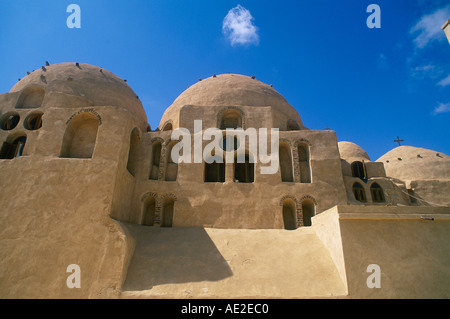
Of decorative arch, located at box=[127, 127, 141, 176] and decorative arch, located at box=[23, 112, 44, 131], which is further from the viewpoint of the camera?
decorative arch, located at box=[23, 112, 44, 131]

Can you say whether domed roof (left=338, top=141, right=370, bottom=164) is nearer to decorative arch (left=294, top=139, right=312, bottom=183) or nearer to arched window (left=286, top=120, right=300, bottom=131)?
arched window (left=286, top=120, right=300, bottom=131)

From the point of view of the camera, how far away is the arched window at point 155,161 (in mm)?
13055

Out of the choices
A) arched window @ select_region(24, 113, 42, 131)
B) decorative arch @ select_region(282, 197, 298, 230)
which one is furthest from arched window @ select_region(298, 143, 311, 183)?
arched window @ select_region(24, 113, 42, 131)

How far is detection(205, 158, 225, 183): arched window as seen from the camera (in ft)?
43.1

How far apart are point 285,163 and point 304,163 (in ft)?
3.14

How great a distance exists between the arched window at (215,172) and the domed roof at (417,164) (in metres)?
14.1

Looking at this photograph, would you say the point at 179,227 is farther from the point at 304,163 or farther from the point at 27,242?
the point at 304,163

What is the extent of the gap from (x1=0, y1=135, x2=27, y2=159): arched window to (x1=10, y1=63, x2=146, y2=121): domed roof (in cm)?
273

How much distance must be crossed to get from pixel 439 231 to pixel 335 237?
295 centimetres

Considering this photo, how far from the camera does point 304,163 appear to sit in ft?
44.2

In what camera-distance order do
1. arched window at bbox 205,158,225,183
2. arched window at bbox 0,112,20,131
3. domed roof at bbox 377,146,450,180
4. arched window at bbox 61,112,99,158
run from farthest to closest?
domed roof at bbox 377,146,450,180 → arched window at bbox 0,112,20,131 → arched window at bbox 205,158,225,183 → arched window at bbox 61,112,99,158

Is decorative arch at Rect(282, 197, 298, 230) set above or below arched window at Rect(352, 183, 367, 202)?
below

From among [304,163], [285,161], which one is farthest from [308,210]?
[285,161]

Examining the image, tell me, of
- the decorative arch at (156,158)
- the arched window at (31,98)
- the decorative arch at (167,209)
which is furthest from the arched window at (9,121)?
the decorative arch at (167,209)
